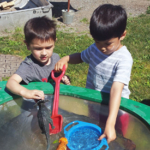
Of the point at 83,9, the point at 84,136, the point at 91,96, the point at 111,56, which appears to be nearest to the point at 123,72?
the point at 111,56

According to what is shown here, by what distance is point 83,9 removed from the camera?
5145 millimetres

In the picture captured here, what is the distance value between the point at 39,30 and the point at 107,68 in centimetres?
54

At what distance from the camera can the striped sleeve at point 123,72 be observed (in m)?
1.20

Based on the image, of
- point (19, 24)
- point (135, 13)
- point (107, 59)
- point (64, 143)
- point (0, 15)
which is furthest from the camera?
point (135, 13)

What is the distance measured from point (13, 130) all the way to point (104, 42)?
763 millimetres

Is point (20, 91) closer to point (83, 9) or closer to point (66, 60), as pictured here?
point (66, 60)

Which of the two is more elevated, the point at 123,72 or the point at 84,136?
the point at 123,72

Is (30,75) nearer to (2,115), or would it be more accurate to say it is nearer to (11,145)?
→ (2,115)

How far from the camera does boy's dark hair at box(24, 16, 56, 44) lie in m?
1.44

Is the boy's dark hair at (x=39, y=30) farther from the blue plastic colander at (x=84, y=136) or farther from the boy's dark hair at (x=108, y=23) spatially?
the blue plastic colander at (x=84, y=136)

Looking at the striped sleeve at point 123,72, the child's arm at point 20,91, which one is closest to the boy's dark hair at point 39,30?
the child's arm at point 20,91

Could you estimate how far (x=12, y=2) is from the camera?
177 inches

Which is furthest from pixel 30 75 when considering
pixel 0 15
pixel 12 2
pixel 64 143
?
pixel 12 2

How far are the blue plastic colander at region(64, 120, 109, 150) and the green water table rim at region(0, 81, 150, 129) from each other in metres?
0.20
